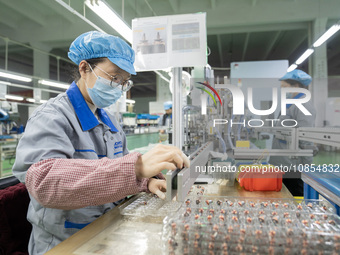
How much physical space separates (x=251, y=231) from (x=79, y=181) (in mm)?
584

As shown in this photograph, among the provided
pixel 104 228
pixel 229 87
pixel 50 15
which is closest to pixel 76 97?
pixel 104 228

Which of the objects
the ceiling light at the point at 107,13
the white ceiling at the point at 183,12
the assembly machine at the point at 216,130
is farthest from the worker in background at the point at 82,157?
the white ceiling at the point at 183,12

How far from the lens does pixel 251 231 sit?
2.45ft

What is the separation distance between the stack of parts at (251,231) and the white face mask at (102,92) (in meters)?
0.76

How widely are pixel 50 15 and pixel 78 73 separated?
A: 21.2ft

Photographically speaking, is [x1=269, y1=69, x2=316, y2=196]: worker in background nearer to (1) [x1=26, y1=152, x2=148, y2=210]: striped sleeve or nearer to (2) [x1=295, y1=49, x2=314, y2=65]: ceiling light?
(1) [x1=26, y1=152, x2=148, y2=210]: striped sleeve

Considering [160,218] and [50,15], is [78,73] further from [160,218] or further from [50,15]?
[50,15]

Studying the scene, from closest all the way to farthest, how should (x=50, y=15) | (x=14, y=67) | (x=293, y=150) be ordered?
(x=293, y=150)
(x=50, y=15)
(x=14, y=67)

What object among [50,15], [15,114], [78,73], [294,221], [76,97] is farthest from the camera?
[50,15]

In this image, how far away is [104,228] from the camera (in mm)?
1007

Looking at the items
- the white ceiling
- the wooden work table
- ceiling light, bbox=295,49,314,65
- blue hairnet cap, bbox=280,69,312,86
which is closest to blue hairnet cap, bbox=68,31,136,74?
the wooden work table

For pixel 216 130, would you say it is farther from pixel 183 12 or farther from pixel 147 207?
pixel 183 12

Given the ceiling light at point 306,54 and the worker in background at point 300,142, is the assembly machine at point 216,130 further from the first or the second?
the ceiling light at point 306,54

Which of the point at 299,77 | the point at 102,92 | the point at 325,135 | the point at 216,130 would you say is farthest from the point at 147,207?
the point at 299,77
